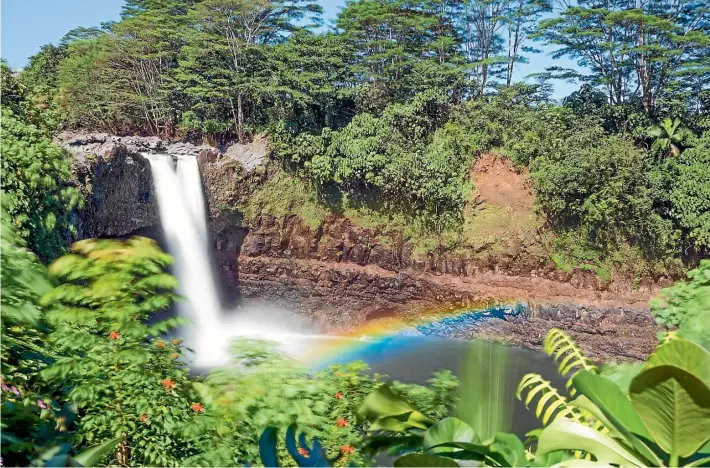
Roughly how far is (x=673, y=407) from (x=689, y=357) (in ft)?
0.25

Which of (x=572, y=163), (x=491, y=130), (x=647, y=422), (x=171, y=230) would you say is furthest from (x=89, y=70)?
(x=647, y=422)

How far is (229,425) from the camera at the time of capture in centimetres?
167

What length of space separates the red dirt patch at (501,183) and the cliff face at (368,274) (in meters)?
0.08

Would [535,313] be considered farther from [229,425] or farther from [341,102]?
[229,425]

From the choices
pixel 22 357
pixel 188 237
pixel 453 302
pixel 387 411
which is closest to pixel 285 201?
Answer: pixel 188 237

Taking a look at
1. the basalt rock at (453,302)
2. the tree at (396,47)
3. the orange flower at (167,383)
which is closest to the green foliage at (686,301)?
the orange flower at (167,383)

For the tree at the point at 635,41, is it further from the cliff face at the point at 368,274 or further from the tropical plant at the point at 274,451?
the tropical plant at the point at 274,451

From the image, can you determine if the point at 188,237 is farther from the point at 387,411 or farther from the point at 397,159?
the point at 387,411

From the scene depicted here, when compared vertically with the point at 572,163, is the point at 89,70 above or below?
above

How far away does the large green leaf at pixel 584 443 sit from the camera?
79 centimetres

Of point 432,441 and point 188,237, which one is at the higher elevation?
point 188,237

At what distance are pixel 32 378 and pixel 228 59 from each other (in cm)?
1238

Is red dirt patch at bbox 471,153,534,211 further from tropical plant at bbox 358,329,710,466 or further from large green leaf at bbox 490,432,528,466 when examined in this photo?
large green leaf at bbox 490,432,528,466

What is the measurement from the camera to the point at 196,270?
1180 centimetres
